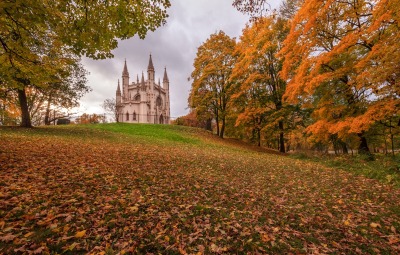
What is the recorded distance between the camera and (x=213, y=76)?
934 inches

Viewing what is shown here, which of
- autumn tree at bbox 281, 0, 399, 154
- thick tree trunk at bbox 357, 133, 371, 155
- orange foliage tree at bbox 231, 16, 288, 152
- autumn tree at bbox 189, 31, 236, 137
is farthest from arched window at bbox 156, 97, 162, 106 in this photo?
thick tree trunk at bbox 357, 133, 371, 155

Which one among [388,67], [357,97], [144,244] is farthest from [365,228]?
[357,97]

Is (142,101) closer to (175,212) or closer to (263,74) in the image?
(263,74)

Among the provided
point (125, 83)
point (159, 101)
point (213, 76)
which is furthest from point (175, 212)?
point (125, 83)

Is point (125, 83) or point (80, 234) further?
point (125, 83)

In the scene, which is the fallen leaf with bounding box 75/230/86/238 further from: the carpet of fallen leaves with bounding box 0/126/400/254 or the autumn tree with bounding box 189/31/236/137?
the autumn tree with bounding box 189/31/236/137

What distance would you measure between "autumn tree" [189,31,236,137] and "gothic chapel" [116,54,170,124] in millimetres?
38342

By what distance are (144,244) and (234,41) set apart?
2329 cm

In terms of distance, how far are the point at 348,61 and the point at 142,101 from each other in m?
57.3

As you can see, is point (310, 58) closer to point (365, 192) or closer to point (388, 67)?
point (388, 67)

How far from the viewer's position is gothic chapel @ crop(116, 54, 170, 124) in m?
62.4

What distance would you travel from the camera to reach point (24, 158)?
711cm

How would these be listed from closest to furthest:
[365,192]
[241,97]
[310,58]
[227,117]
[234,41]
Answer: [365,192] → [310,58] → [241,97] → [234,41] → [227,117]

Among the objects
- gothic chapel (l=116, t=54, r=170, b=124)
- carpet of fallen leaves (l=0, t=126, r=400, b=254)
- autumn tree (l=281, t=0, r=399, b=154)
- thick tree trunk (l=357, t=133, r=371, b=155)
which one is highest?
gothic chapel (l=116, t=54, r=170, b=124)
